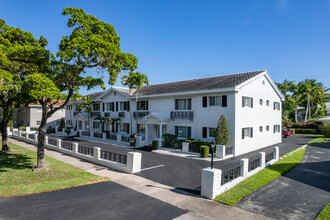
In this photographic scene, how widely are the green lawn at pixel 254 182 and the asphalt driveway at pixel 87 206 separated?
2.29 meters

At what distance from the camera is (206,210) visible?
25.7ft

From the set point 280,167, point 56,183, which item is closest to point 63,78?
point 56,183

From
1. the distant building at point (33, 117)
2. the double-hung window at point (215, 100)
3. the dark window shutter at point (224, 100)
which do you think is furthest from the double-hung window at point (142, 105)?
the distant building at point (33, 117)

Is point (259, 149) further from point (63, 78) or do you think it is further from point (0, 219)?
point (0, 219)

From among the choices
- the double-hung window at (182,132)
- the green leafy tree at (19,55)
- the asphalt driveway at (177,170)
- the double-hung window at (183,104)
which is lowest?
the asphalt driveway at (177,170)

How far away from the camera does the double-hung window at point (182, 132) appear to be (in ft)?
72.9

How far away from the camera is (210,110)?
20297 mm

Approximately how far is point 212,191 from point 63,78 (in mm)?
11503

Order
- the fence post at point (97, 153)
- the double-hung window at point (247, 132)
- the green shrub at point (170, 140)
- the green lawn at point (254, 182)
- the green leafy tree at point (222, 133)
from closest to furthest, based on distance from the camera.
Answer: the green lawn at point (254, 182) < the fence post at point (97, 153) < the green leafy tree at point (222, 133) < the double-hung window at point (247, 132) < the green shrub at point (170, 140)

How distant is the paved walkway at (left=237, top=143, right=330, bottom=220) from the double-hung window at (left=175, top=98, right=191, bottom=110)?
11.9m

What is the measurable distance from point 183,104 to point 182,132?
3.25 meters

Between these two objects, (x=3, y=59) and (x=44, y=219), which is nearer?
(x=44, y=219)

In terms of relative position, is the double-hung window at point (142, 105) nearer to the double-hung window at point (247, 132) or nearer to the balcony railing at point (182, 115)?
the balcony railing at point (182, 115)

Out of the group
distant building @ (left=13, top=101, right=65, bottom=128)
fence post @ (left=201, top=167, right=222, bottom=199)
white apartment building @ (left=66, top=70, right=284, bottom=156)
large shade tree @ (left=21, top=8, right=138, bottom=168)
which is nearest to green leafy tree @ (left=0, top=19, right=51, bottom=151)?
large shade tree @ (left=21, top=8, right=138, bottom=168)
